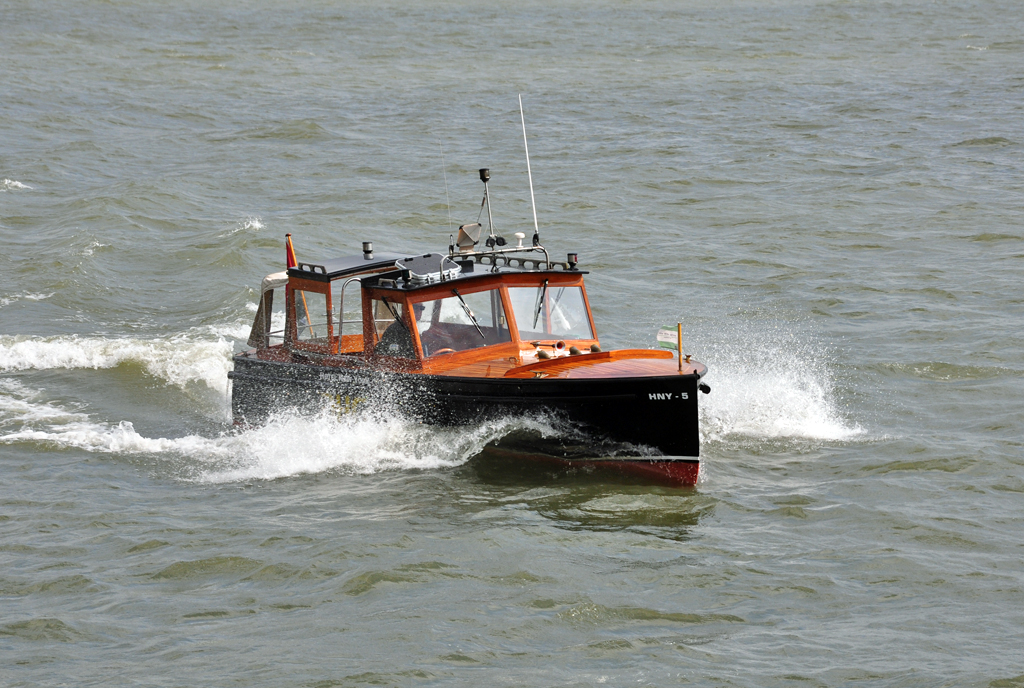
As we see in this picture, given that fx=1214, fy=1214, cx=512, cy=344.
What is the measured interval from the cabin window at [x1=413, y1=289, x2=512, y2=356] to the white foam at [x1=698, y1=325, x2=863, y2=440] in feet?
8.72

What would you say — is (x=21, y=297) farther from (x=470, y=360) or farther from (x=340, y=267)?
(x=470, y=360)

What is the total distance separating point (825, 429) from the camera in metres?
13.5

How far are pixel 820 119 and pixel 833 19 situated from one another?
25.8 m

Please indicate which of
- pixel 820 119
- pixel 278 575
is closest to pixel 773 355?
pixel 278 575

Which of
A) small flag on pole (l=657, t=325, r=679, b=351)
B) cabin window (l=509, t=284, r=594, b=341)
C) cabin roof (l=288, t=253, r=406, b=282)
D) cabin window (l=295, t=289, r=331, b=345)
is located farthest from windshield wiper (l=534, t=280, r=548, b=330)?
cabin window (l=295, t=289, r=331, b=345)

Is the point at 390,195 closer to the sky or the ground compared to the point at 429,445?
closer to the sky

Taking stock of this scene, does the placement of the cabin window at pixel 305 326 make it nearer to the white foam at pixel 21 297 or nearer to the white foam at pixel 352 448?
the white foam at pixel 352 448

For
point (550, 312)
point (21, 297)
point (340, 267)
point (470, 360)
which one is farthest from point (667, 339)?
point (21, 297)

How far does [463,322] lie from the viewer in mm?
12555

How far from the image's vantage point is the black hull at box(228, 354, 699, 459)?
441 inches

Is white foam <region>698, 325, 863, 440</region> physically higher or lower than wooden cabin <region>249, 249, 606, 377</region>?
lower

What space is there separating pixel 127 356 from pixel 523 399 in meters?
7.72

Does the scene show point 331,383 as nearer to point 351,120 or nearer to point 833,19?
point 351,120

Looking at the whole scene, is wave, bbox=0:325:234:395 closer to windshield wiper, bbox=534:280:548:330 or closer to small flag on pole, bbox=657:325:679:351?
windshield wiper, bbox=534:280:548:330
